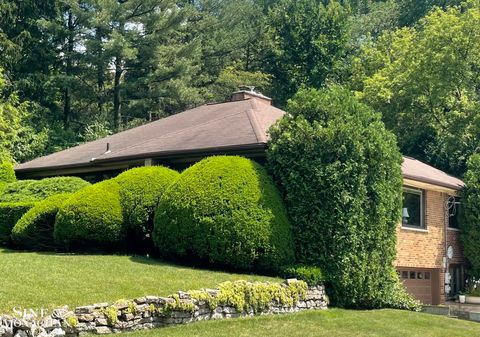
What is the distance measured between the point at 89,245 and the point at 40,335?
753 cm

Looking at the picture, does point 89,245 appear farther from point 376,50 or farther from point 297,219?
point 376,50

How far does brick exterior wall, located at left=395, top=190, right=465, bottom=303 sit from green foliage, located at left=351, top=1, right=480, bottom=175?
7.41 metres

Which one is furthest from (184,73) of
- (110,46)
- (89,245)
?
(89,245)

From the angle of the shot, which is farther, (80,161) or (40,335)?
(80,161)

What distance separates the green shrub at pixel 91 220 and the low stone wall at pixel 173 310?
4.76 metres

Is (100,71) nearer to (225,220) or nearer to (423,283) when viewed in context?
(423,283)

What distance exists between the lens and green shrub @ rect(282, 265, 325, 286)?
14430 mm

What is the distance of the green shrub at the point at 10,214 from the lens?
60.5 feet

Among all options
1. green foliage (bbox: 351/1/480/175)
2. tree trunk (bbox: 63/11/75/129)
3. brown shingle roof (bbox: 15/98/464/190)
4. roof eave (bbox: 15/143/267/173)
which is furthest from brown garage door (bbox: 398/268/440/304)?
tree trunk (bbox: 63/11/75/129)

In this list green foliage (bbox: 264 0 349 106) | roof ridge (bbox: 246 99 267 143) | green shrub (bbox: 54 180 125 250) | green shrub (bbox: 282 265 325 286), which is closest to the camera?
green shrub (bbox: 282 265 325 286)

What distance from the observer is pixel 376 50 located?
3822cm

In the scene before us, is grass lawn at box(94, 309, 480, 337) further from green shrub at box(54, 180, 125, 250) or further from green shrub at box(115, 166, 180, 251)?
green shrub at box(54, 180, 125, 250)

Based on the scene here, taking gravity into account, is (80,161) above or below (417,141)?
below

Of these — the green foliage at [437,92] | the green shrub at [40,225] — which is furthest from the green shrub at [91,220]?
the green foliage at [437,92]
